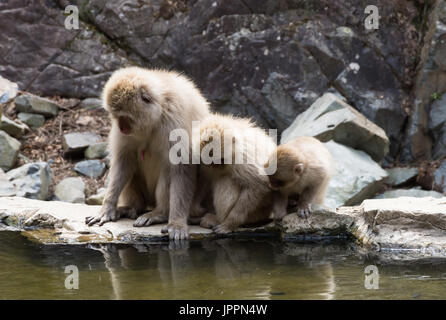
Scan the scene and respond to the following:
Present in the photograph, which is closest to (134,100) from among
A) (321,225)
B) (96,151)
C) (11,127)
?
(321,225)

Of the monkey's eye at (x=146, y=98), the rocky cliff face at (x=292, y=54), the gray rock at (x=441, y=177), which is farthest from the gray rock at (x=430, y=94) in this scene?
the monkey's eye at (x=146, y=98)

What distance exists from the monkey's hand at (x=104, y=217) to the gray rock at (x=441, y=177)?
548 cm

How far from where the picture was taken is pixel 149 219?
549 cm

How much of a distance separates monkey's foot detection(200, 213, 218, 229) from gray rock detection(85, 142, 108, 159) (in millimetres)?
4503

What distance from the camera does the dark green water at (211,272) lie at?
3.56m

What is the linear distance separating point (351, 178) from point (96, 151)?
437 cm

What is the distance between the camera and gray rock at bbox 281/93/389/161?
8.44 meters

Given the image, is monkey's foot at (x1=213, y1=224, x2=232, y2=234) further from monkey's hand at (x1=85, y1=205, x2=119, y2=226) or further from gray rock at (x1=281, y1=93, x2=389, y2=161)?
gray rock at (x1=281, y1=93, x2=389, y2=161)

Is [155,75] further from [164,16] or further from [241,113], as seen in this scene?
[164,16]

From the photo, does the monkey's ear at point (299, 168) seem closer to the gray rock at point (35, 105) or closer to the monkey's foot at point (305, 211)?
the monkey's foot at point (305, 211)

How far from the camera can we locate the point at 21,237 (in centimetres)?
518

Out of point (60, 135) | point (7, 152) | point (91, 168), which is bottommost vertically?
point (91, 168)

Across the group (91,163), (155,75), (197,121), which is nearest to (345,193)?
(197,121)

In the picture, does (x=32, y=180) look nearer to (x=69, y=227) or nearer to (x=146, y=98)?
(x=69, y=227)
